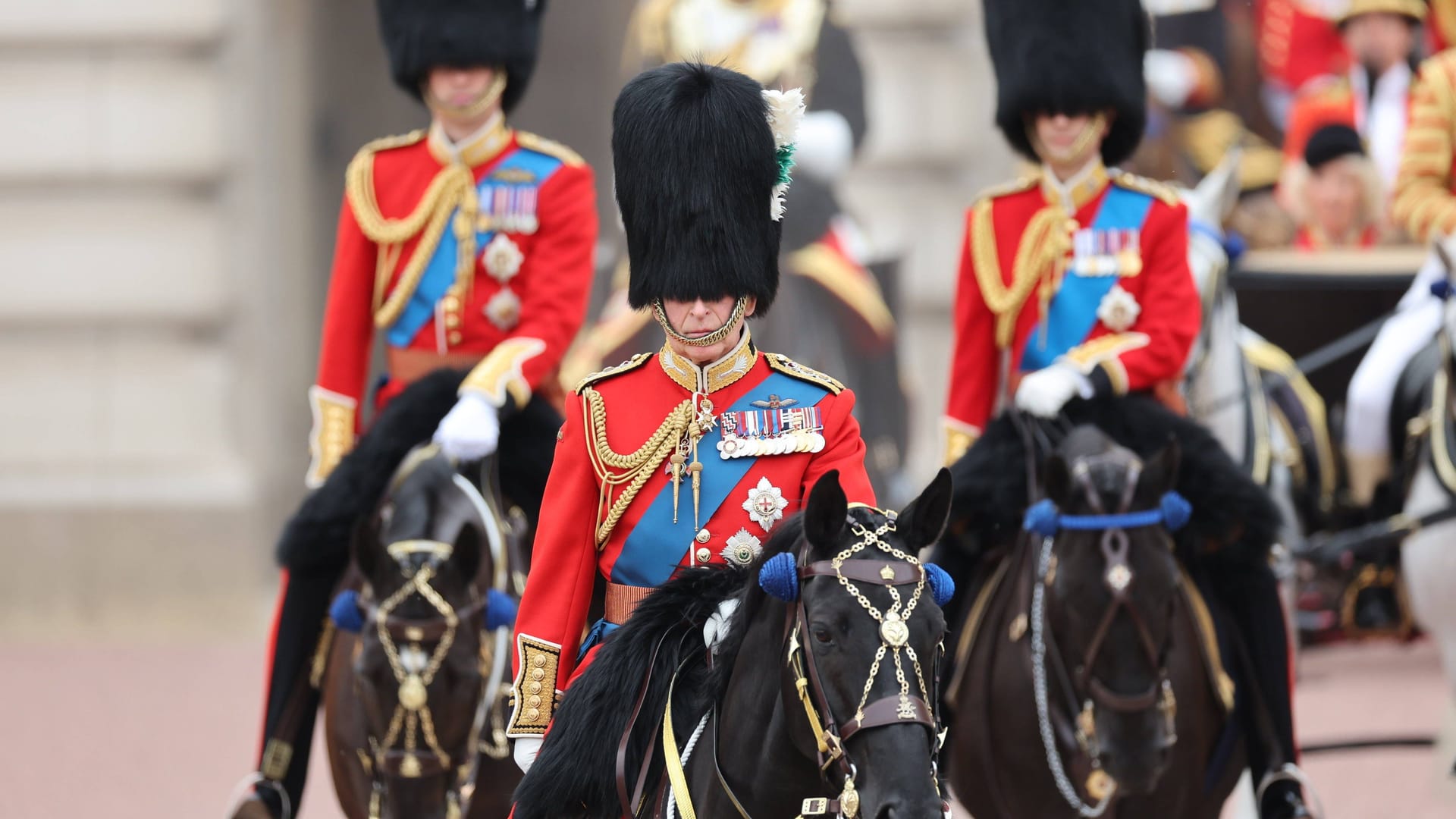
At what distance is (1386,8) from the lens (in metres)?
10.2

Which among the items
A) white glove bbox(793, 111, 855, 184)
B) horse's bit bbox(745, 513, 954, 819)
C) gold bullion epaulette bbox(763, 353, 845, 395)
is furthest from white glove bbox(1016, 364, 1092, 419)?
white glove bbox(793, 111, 855, 184)

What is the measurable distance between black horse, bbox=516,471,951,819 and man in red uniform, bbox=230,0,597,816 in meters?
2.00

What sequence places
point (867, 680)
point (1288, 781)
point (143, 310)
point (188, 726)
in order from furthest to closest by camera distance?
point (143, 310) → point (188, 726) → point (1288, 781) → point (867, 680)

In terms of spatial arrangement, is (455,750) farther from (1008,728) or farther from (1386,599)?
(1386,599)

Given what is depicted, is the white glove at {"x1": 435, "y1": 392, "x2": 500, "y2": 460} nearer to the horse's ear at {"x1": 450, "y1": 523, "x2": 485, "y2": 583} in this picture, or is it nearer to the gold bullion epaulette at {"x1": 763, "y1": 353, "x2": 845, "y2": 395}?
the horse's ear at {"x1": 450, "y1": 523, "x2": 485, "y2": 583}

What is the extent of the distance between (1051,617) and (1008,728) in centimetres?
34

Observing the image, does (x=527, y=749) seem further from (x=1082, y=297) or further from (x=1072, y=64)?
(x=1072, y=64)

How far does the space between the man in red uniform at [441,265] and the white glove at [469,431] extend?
0.26 meters

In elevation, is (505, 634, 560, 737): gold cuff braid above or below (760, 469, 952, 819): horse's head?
below

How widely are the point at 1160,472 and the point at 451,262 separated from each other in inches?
69.5

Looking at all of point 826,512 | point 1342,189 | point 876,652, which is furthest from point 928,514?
point 1342,189

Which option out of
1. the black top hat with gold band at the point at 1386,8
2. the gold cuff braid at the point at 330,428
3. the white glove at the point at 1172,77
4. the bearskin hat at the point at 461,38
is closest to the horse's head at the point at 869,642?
the gold cuff braid at the point at 330,428

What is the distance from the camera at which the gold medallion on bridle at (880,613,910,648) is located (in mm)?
2973

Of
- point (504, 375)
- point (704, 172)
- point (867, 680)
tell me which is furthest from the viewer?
point (504, 375)
